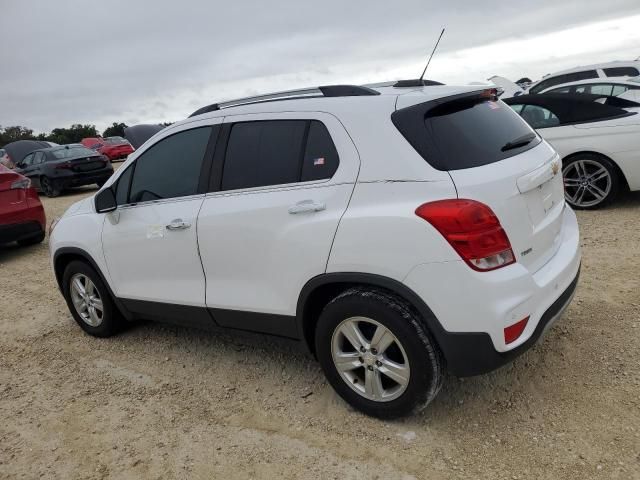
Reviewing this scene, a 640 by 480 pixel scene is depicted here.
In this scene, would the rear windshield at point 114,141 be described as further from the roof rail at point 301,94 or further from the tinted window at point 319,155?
the tinted window at point 319,155

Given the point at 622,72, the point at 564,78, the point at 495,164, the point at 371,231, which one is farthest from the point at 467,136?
the point at 622,72

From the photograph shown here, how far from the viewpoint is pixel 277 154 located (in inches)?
121

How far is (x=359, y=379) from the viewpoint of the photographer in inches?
118

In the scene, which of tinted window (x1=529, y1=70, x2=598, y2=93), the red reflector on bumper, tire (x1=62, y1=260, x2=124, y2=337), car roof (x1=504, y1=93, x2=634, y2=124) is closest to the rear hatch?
the red reflector on bumper

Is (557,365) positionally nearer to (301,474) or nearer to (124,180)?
(301,474)

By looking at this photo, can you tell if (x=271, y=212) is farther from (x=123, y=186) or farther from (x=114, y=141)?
(x=114, y=141)

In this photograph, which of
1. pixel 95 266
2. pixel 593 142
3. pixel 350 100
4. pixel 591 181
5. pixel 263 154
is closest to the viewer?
pixel 350 100

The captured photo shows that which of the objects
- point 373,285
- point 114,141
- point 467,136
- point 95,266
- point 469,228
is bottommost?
point 114,141

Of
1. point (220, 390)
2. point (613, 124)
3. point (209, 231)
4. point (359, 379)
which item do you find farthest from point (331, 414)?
point (613, 124)

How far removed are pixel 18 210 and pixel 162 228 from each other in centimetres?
519

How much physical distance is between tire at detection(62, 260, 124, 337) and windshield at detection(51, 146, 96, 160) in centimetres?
1125

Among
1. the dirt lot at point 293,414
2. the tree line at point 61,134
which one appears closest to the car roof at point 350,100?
the dirt lot at point 293,414

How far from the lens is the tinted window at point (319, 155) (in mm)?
2848

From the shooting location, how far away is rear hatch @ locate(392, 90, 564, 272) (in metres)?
2.53
